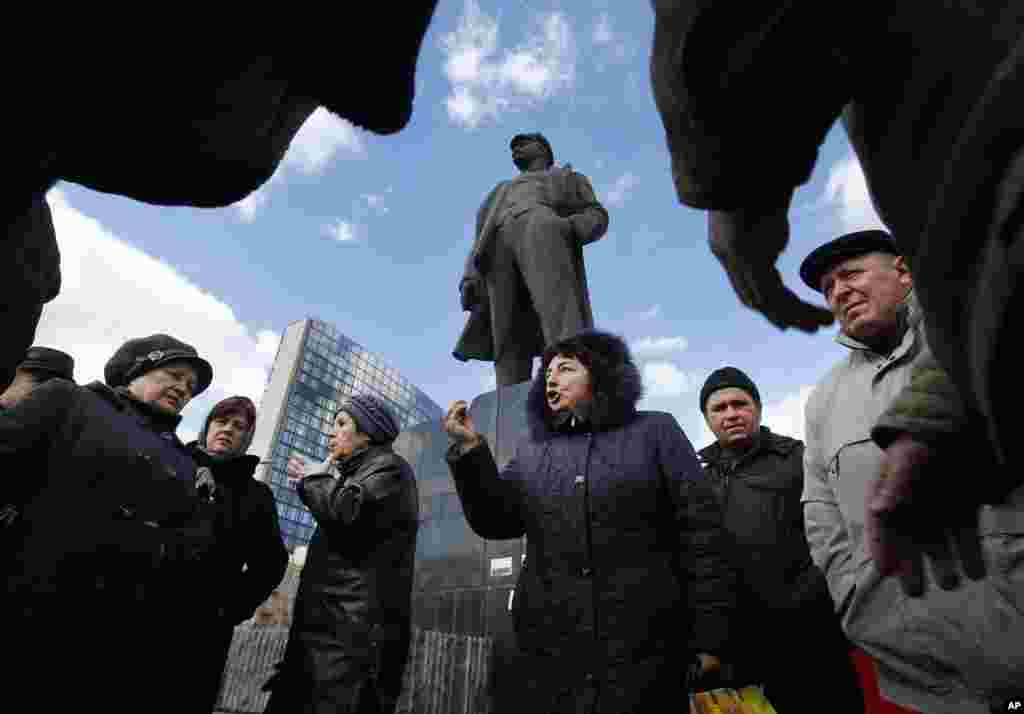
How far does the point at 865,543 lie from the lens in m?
2.01

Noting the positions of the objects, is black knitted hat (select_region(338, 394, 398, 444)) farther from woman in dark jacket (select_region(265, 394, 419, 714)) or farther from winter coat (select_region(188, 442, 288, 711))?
winter coat (select_region(188, 442, 288, 711))

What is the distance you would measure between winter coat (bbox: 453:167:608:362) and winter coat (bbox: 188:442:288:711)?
314 centimetres

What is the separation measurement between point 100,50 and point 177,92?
158 millimetres

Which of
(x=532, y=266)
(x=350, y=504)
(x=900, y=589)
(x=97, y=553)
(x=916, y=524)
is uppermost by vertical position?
(x=532, y=266)

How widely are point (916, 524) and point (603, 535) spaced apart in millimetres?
1655

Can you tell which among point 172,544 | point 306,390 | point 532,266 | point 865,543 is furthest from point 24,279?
point 306,390

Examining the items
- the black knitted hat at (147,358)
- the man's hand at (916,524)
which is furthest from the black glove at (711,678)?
the black knitted hat at (147,358)

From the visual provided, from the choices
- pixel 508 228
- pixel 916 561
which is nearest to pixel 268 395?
pixel 508 228

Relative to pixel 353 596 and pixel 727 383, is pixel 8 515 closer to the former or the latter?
pixel 353 596

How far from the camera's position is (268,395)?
35.8 metres

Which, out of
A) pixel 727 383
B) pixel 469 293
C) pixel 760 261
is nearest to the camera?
pixel 760 261

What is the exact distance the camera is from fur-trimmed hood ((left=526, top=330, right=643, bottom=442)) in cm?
285

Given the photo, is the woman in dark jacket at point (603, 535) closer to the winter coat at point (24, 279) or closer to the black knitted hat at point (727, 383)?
the black knitted hat at point (727, 383)

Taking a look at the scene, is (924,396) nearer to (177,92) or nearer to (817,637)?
(177,92)
